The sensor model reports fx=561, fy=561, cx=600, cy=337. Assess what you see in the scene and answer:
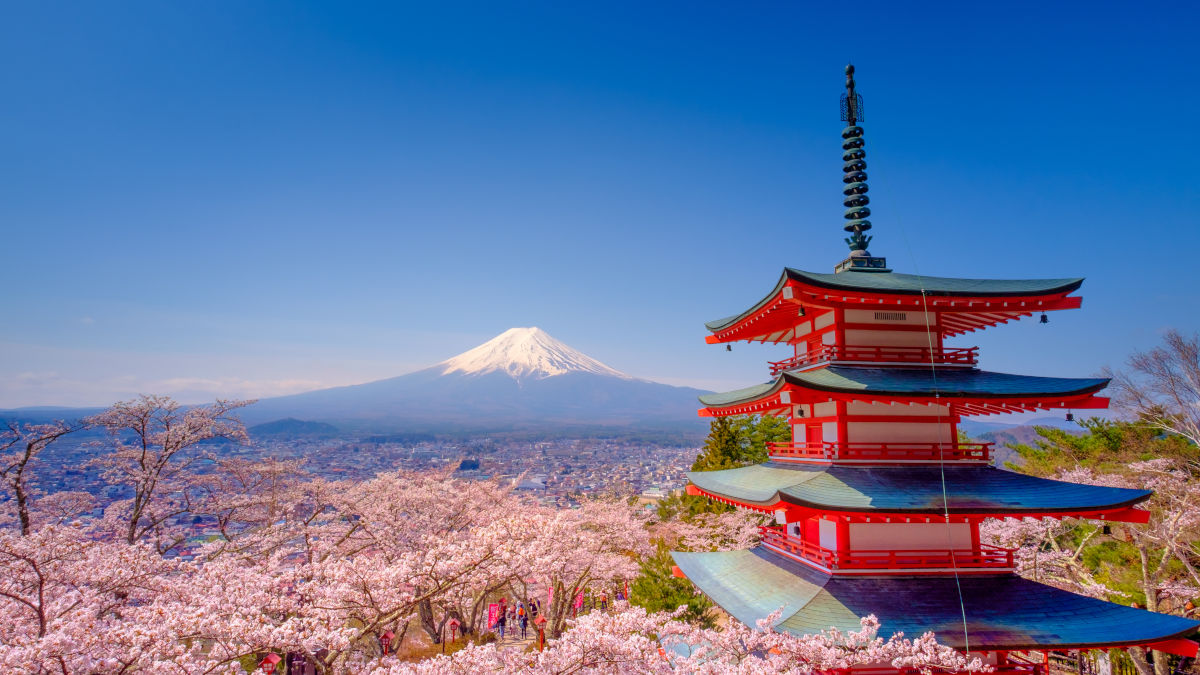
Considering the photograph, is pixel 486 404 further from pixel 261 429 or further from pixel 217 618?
pixel 217 618

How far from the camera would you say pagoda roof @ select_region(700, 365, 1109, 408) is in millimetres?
8266

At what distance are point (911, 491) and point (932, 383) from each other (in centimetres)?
175

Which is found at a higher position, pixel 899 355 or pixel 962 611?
pixel 899 355

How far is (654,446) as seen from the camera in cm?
10538

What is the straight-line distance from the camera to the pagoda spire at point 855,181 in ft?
35.7

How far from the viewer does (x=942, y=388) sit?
337 inches

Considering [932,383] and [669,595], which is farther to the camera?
[669,595]

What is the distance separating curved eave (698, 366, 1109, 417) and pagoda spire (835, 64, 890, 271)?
2528 mm

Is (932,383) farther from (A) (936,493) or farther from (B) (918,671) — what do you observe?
(B) (918,671)

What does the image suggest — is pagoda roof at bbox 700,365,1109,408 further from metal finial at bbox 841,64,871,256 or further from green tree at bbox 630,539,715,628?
green tree at bbox 630,539,715,628

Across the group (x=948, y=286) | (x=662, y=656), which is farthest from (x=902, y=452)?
(x=662, y=656)

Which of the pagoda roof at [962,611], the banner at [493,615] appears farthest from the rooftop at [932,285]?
the banner at [493,615]

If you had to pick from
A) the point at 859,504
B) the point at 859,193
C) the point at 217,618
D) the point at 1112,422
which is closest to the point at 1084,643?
the point at 859,504

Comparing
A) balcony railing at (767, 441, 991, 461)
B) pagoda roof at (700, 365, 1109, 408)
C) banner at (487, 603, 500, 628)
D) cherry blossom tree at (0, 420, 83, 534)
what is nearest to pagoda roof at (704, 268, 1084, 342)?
pagoda roof at (700, 365, 1109, 408)
